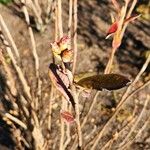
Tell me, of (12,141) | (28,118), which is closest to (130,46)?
(12,141)

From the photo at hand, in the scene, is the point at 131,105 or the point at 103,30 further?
the point at 103,30

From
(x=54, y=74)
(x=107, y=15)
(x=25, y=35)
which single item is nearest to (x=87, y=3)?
(x=107, y=15)

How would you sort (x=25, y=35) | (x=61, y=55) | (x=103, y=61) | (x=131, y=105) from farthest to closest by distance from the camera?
(x=25, y=35), (x=103, y=61), (x=131, y=105), (x=61, y=55)

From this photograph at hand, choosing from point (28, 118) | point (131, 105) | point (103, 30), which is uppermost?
point (28, 118)

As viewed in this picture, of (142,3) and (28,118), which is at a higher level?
(28,118)

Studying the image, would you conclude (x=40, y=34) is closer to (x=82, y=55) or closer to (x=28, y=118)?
(x=82, y=55)

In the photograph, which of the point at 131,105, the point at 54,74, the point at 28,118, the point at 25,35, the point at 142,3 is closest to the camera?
the point at 54,74
